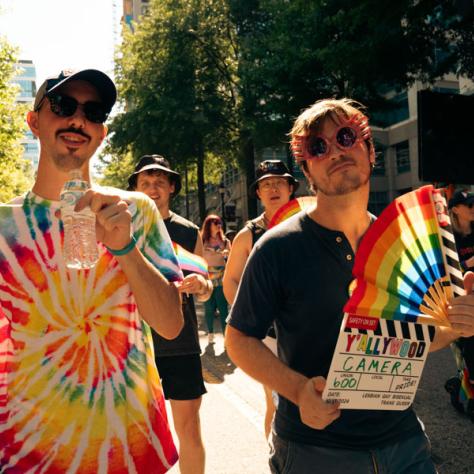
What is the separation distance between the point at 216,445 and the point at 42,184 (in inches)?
135

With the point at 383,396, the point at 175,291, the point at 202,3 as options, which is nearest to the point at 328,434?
the point at 383,396

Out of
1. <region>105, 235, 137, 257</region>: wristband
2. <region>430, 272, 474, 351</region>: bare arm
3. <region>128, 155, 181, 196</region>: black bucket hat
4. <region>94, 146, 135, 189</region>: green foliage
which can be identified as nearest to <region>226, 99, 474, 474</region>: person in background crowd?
<region>430, 272, 474, 351</region>: bare arm

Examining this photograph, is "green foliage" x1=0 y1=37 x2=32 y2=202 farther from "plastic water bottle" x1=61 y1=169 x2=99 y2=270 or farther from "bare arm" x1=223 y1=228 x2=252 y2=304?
"plastic water bottle" x1=61 y1=169 x2=99 y2=270

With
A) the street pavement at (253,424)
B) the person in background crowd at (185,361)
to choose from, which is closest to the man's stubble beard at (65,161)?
the person in background crowd at (185,361)

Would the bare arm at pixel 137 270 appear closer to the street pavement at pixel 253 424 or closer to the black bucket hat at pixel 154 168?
the street pavement at pixel 253 424

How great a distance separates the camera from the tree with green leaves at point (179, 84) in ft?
85.1

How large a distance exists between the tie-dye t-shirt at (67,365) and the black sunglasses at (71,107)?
1.11 feet

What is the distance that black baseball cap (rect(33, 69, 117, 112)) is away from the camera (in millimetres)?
2045

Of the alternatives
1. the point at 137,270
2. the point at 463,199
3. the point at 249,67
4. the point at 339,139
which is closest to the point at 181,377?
the point at 137,270

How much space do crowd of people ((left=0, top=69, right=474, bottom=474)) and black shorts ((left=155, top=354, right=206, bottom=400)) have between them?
1627 mm

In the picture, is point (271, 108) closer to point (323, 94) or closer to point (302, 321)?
point (323, 94)

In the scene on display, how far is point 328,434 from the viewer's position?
1.99 meters

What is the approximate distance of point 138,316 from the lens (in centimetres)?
204

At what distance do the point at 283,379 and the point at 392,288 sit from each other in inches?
19.8
